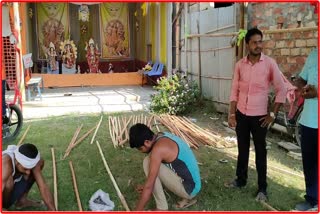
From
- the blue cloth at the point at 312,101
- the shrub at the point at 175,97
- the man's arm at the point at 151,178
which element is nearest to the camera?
the man's arm at the point at 151,178

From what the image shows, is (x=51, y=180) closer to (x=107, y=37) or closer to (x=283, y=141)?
(x=283, y=141)

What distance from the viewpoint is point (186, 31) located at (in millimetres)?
9609

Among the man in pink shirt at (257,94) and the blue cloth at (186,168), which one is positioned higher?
the man in pink shirt at (257,94)

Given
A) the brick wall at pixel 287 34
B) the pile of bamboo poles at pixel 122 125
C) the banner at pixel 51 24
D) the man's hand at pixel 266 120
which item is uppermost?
the banner at pixel 51 24

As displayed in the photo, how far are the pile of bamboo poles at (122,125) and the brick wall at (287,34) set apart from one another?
240cm

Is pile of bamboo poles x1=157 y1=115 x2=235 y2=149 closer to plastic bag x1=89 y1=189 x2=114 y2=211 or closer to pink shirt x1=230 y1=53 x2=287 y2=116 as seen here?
pink shirt x1=230 y1=53 x2=287 y2=116

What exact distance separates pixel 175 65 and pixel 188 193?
25.7 feet

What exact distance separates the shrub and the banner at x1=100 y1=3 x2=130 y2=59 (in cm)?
675

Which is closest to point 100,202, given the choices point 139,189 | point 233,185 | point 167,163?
point 139,189

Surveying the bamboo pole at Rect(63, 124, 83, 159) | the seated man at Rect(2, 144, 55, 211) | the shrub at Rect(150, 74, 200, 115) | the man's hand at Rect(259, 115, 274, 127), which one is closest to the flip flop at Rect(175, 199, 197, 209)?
the man's hand at Rect(259, 115, 274, 127)

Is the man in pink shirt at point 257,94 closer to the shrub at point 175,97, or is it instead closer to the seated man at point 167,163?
the seated man at point 167,163

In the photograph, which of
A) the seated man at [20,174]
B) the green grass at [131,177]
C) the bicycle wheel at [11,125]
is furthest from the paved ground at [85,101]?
the seated man at [20,174]

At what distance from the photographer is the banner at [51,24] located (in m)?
14.2

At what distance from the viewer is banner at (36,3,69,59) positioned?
1420 centimetres
